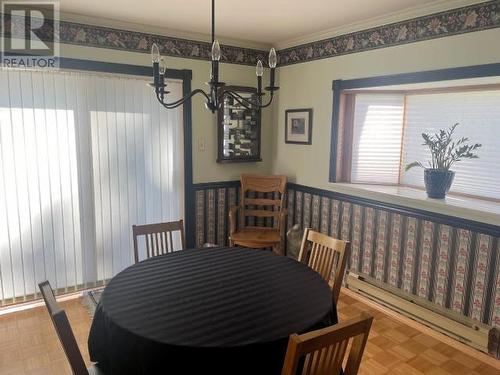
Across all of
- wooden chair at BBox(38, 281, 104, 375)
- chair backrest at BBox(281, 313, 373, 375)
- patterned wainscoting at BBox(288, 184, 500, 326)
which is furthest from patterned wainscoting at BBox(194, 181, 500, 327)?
wooden chair at BBox(38, 281, 104, 375)

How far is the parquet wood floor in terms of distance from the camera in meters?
2.50

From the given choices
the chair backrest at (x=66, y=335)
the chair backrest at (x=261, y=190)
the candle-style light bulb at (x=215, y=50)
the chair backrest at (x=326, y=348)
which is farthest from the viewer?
the chair backrest at (x=261, y=190)

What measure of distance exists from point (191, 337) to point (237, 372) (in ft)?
0.72

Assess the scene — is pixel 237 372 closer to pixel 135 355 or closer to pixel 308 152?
pixel 135 355

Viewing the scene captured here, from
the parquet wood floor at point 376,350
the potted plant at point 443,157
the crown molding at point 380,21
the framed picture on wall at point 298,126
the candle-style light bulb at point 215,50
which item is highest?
the crown molding at point 380,21

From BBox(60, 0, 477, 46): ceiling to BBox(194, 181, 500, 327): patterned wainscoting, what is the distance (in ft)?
5.00

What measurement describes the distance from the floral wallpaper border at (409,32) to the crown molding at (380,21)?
0.08ft

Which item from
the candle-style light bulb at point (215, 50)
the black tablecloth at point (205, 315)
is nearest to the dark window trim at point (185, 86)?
the black tablecloth at point (205, 315)

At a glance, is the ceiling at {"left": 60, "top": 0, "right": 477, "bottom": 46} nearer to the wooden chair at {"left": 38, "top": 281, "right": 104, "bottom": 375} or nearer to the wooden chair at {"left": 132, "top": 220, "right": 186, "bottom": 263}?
the wooden chair at {"left": 132, "top": 220, "right": 186, "bottom": 263}

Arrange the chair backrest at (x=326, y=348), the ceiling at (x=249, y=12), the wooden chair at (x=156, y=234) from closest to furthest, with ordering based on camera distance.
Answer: the chair backrest at (x=326, y=348), the wooden chair at (x=156, y=234), the ceiling at (x=249, y=12)

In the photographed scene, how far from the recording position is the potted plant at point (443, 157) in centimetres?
303

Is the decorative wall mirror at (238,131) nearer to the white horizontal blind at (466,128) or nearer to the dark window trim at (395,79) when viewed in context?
the dark window trim at (395,79)

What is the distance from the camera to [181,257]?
2.35 meters

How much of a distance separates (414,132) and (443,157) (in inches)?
17.5
